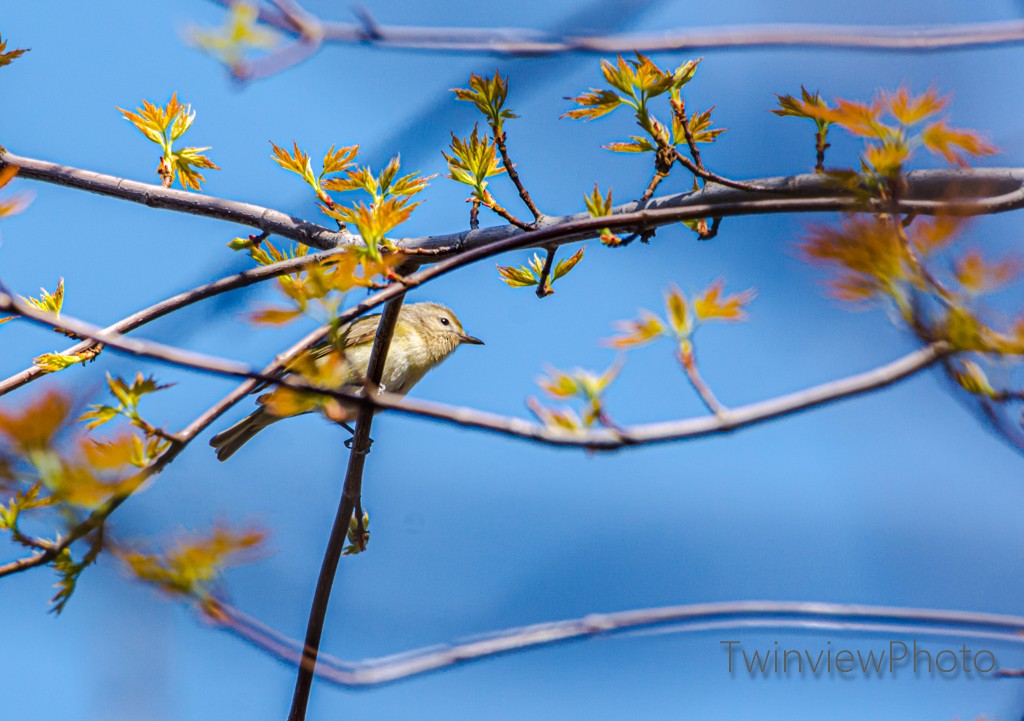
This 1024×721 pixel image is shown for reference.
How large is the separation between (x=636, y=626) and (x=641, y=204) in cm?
122

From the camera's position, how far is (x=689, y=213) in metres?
1.77

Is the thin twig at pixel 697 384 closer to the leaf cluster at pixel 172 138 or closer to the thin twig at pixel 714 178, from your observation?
the thin twig at pixel 714 178

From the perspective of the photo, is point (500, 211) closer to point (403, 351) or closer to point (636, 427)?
point (636, 427)

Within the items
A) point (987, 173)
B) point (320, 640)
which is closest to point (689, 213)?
point (987, 173)

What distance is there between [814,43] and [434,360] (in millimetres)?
4313

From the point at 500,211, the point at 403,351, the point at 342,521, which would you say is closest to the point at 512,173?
the point at 500,211

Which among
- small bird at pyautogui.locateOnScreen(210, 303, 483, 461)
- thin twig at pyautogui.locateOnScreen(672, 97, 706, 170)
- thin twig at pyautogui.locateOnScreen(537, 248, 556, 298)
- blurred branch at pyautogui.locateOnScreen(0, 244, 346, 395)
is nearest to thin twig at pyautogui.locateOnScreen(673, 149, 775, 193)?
thin twig at pyautogui.locateOnScreen(672, 97, 706, 170)

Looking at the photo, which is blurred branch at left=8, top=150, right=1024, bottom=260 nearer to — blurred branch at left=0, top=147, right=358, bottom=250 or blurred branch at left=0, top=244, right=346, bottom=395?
blurred branch at left=0, top=147, right=358, bottom=250

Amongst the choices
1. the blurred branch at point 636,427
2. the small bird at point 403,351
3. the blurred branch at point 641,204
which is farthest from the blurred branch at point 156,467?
the small bird at point 403,351

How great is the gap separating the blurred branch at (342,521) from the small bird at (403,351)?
6.65ft

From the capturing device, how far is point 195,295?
251cm

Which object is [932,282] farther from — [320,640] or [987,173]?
[320,640]

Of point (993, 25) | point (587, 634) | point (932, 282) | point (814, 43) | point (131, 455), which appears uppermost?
point (993, 25)

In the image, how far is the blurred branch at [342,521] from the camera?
2.20 meters
